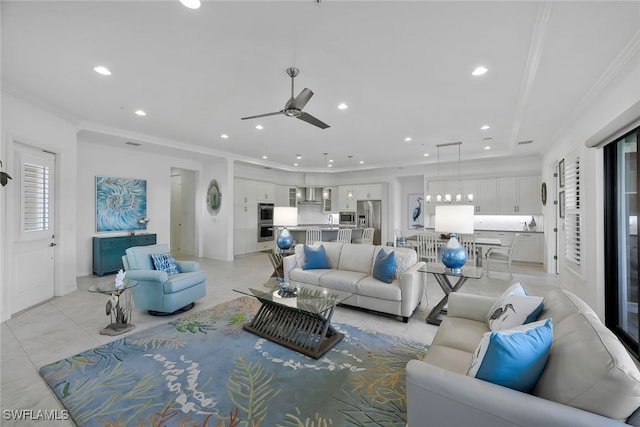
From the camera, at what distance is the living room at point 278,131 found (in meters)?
2.46

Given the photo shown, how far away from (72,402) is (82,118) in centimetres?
434

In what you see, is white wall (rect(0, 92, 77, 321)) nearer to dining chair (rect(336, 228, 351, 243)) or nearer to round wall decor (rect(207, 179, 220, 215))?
round wall decor (rect(207, 179, 220, 215))

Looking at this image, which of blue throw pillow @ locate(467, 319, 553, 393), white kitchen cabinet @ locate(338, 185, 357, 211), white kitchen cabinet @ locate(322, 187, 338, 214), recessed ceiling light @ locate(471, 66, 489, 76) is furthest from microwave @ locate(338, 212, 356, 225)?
blue throw pillow @ locate(467, 319, 553, 393)

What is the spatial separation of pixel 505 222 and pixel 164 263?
8292 mm

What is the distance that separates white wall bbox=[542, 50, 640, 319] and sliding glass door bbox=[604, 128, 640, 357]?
6 cm

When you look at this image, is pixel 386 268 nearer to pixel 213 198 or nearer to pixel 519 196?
pixel 213 198

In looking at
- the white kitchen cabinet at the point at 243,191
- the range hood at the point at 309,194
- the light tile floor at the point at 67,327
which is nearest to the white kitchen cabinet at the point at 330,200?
the range hood at the point at 309,194

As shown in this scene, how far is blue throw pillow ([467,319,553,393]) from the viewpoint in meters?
1.20

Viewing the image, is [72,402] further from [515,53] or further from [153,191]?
[153,191]

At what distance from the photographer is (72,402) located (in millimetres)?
1922

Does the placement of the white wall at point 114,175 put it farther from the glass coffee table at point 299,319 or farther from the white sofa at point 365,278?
the glass coffee table at point 299,319

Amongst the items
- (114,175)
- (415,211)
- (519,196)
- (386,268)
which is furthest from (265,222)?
(519,196)

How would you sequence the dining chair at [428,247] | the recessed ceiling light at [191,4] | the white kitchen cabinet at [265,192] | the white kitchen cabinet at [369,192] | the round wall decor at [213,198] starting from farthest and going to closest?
the white kitchen cabinet at [369,192], the white kitchen cabinet at [265,192], the round wall decor at [213,198], the dining chair at [428,247], the recessed ceiling light at [191,4]

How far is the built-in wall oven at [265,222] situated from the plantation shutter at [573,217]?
279 inches
